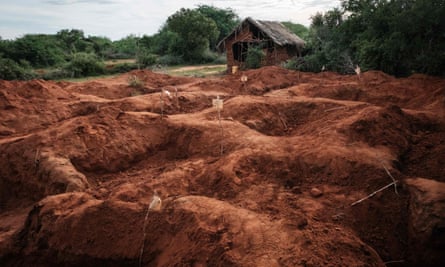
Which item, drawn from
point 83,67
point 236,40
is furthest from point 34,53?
point 236,40

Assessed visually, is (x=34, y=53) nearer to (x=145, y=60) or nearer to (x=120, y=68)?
(x=120, y=68)

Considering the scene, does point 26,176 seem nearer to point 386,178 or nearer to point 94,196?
point 94,196

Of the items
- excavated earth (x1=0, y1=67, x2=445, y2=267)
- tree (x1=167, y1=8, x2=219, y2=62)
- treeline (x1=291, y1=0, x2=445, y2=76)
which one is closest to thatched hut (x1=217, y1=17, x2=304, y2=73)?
treeline (x1=291, y1=0, x2=445, y2=76)

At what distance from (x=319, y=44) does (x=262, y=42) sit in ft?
11.1

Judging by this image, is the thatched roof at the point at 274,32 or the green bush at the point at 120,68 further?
the green bush at the point at 120,68

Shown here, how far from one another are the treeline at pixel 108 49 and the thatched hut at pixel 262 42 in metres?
5.66

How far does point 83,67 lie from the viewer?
63.2 ft

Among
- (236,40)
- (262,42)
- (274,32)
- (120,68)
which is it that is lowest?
(120,68)

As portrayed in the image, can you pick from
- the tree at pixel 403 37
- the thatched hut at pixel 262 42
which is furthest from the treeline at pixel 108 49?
the tree at pixel 403 37

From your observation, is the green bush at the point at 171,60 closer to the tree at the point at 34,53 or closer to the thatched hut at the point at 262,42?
the thatched hut at the point at 262,42

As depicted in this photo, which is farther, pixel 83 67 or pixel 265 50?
pixel 83 67

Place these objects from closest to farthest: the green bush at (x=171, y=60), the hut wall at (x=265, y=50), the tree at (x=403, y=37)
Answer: the tree at (x=403, y=37) < the hut wall at (x=265, y=50) < the green bush at (x=171, y=60)

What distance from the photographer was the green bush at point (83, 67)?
18.8 meters

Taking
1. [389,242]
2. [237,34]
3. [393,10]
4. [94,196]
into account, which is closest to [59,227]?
[94,196]
